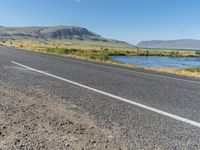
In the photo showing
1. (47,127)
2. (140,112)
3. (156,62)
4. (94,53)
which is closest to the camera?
(47,127)

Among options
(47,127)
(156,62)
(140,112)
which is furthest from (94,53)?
(47,127)

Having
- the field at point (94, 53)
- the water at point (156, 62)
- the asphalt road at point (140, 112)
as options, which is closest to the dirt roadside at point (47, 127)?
the asphalt road at point (140, 112)

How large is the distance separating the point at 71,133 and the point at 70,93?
2.96 meters

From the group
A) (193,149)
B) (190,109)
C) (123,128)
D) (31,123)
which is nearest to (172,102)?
(190,109)

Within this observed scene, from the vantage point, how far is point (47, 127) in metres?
4.13

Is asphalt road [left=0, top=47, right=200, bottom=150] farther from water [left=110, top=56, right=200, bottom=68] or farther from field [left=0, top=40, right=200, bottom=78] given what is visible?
water [left=110, top=56, right=200, bottom=68]

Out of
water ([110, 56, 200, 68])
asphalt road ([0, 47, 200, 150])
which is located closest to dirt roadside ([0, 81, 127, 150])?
asphalt road ([0, 47, 200, 150])

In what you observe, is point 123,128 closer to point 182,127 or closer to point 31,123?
point 182,127

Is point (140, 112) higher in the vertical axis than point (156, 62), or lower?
higher

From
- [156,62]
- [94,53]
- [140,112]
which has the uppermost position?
[140,112]

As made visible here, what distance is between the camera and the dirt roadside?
3471 mm

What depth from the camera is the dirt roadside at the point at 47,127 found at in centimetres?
347

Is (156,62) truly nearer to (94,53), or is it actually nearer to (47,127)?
(94,53)

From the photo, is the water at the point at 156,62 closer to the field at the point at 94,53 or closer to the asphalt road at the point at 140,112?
the field at the point at 94,53
